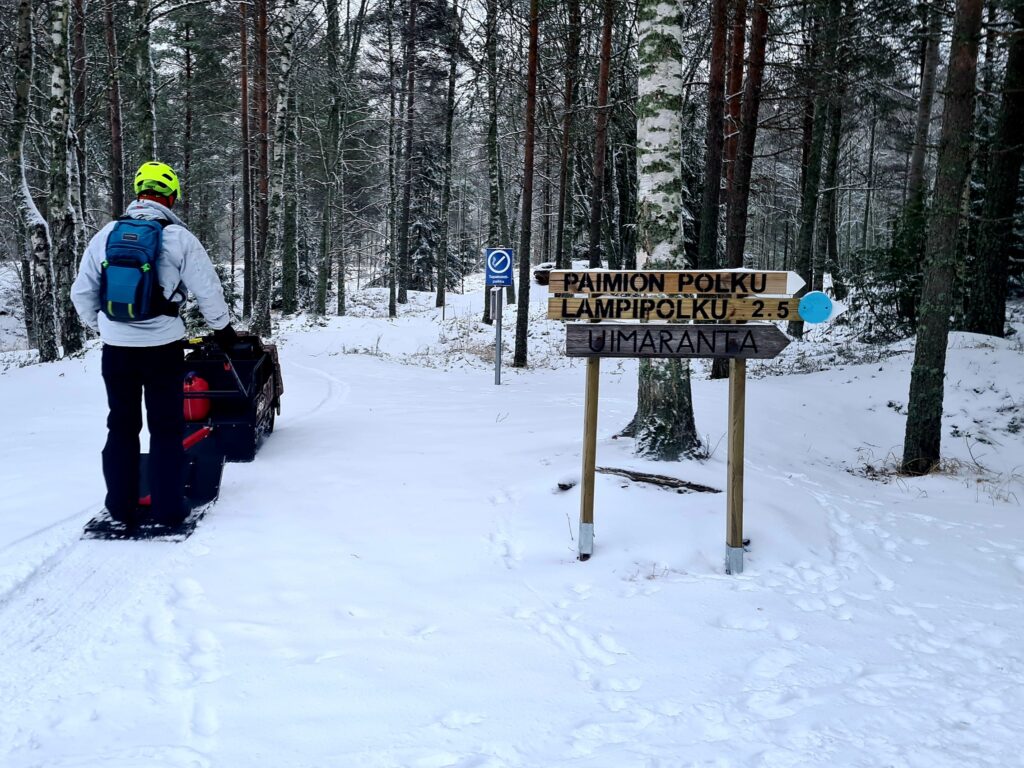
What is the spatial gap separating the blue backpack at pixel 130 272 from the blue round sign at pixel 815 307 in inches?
147

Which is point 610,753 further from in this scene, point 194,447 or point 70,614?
point 194,447

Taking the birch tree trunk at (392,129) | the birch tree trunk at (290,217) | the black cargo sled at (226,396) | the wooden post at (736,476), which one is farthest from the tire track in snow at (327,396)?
the birch tree trunk at (392,129)

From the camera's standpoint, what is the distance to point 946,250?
6.83 metres

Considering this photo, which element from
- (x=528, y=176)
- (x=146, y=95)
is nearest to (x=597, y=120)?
(x=528, y=176)

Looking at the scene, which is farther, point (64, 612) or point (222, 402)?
point (222, 402)

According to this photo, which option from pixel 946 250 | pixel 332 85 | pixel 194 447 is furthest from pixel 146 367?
pixel 332 85

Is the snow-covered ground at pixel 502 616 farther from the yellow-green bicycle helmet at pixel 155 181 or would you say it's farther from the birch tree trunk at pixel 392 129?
the birch tree trunk at pixel 392 129

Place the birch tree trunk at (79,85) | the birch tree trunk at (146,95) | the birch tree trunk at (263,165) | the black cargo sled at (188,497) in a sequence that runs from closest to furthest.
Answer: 1. the black cargo sled at (188,497)
2. the birch tree trunk at (79,85)
3. the birch tree trunk at (263,165)
4. the birch tree trunk at (146,95)

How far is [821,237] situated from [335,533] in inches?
727

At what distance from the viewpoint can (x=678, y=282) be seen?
407 cm

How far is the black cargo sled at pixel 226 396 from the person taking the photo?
19.5ft

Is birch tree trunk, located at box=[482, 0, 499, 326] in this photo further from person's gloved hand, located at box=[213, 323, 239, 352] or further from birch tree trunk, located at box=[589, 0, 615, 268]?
person's gloved hand, located at box=[213, 323, 239, 352]

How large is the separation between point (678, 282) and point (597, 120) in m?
12.2

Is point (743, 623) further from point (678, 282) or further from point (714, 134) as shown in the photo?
point (714, 134)
